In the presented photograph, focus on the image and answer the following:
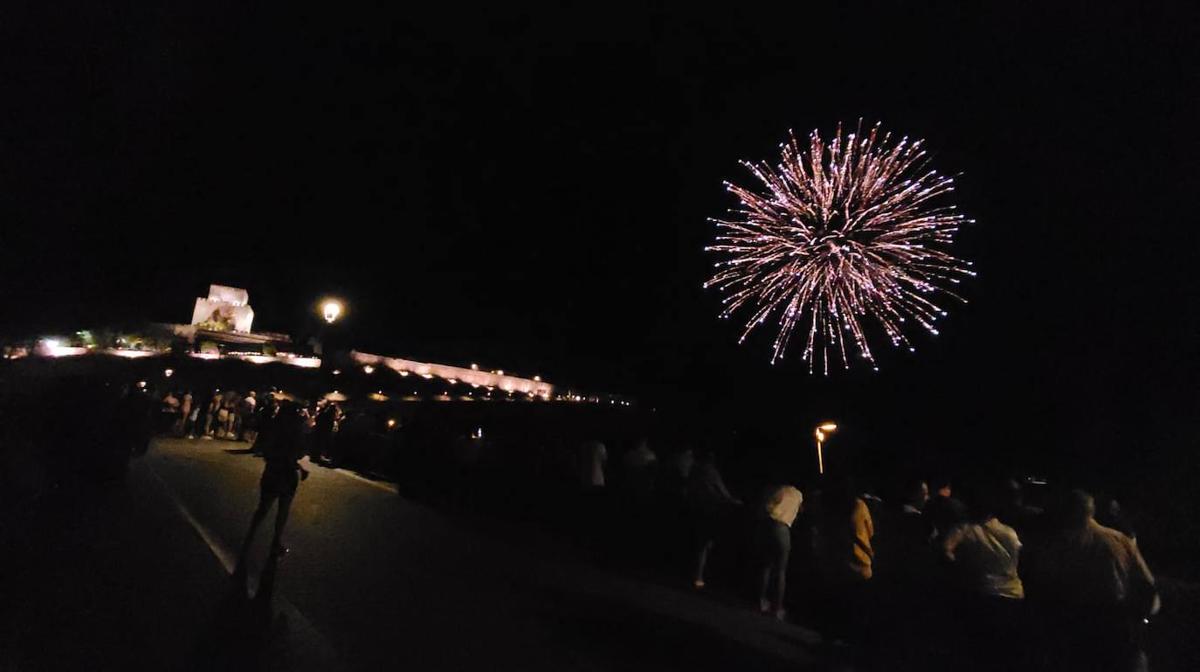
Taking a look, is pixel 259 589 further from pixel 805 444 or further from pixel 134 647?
pixel 805 444

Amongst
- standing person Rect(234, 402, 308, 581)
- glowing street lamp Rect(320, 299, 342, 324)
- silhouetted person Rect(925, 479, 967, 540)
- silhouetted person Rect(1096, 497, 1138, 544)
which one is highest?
glowing street lamp Rect(320, 299, 342, 324)

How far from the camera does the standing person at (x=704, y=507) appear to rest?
886 cm

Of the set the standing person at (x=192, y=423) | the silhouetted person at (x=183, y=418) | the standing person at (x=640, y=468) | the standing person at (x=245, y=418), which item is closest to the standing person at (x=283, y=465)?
the standing person at (x=640, y=468)

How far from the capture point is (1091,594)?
5.13 m

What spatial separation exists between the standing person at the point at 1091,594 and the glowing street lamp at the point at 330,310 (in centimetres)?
1255

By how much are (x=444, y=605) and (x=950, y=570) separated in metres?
4.41

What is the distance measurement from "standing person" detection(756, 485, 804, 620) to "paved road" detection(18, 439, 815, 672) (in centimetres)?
35

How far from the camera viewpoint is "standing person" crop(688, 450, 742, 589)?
29.1 ft

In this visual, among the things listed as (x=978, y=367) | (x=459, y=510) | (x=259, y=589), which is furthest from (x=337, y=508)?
(x=978, y=367)

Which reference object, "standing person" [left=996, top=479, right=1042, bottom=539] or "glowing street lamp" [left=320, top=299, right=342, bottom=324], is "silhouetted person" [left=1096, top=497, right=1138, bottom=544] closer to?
"standing person" [left=996, top=479, right=1042, bottom=539]

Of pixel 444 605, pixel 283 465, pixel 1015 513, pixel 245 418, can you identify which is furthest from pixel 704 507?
pixel 245 418

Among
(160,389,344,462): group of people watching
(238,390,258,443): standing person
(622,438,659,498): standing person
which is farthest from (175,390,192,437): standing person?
(622,438,659,498): standing person

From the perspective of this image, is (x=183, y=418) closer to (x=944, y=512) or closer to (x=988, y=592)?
(x=944, y=512)

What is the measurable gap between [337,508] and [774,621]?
6717 mm
